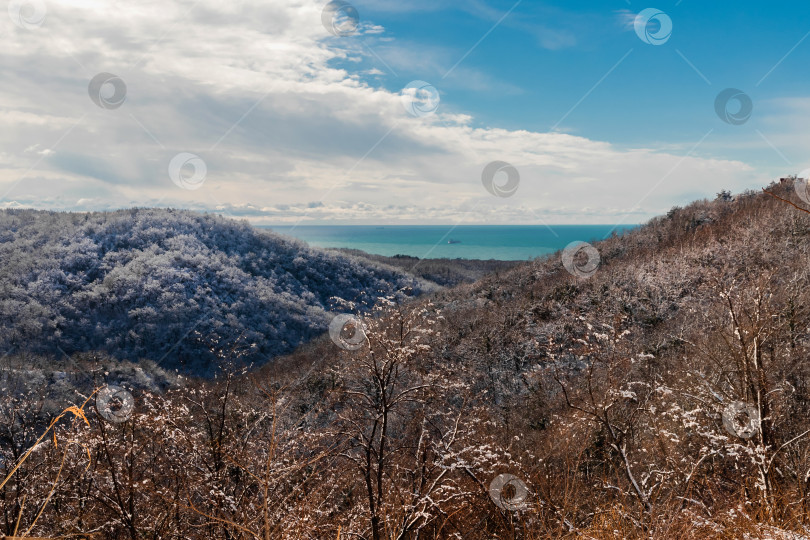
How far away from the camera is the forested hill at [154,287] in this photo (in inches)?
1897

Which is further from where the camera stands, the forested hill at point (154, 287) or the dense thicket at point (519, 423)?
the forested hill at point (154, 287)

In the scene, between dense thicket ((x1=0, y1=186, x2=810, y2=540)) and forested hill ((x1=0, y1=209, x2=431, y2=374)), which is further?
forested hill ((x1=0, y1=209, x2=431, y2=374))

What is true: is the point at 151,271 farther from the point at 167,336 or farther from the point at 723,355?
the point at 723,355

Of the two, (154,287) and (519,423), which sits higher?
(154,287)

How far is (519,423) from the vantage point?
1719cm

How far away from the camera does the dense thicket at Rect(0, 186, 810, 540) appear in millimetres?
5191

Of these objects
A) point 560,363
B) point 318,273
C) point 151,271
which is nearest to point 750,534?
point 560,363

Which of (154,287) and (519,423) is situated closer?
(519,423)

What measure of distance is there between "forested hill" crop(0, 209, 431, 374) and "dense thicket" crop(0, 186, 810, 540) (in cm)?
1860

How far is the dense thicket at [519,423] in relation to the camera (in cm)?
519

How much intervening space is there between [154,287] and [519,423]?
51178mm

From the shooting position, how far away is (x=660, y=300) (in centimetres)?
2453

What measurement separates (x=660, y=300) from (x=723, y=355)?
13056mm

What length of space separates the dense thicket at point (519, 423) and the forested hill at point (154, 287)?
1860cm
